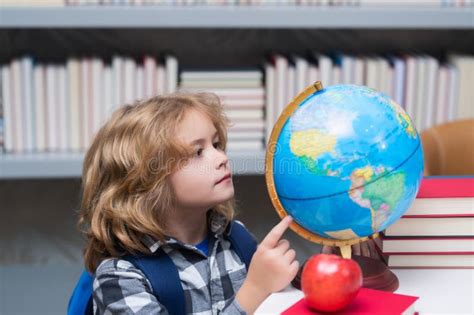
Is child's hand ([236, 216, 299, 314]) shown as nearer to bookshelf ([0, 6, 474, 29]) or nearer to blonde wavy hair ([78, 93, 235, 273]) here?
blonde wavy hair ([78, 93, 235, 273])

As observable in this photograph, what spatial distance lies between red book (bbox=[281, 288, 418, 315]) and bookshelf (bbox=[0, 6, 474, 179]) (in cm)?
130

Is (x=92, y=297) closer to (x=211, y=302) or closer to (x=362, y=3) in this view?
(x=211, y=302)

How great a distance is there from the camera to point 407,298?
100cm

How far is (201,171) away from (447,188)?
478mm

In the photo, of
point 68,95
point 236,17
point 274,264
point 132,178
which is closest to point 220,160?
point 132,178

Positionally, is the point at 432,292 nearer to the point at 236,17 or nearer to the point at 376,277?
the point at 376,277

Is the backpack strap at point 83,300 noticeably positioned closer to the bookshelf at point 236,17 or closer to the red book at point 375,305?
the red book at point 375,305

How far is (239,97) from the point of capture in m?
2.33

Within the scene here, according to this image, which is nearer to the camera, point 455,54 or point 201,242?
point 201,242

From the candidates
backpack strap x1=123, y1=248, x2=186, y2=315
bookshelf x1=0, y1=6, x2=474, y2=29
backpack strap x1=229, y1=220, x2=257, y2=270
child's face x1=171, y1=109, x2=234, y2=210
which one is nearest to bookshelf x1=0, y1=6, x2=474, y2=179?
bookshelf x1=0, y1=6, x2=474, y2=29

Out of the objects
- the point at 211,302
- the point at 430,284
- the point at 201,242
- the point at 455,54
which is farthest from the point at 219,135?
the point at 455,54

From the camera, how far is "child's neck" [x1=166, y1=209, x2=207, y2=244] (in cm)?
143

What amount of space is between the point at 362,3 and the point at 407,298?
1.44 meters

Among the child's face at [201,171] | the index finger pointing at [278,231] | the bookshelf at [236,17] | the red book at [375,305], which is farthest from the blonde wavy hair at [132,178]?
the bookshelf at [236,17]
